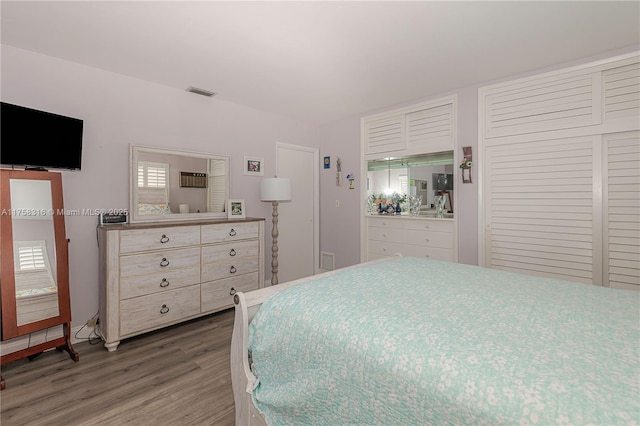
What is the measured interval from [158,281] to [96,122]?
1.55 metres

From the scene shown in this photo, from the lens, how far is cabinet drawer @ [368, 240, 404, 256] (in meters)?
3.78

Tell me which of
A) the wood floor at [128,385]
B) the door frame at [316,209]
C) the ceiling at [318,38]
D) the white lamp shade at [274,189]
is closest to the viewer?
the wood floor at [128,385]

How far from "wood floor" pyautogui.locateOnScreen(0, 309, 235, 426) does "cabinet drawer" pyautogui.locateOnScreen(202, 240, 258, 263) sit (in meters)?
0.75

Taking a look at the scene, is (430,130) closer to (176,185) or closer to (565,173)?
(565,173)

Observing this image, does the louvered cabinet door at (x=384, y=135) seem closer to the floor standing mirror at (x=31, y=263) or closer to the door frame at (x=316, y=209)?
the door frame at (x=316, y=209)

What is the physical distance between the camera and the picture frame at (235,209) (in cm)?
355

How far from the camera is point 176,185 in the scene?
3160 millimetres

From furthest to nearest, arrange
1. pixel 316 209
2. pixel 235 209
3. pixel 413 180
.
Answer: pixel 316 209, pixel 413 180, pixel 235 209

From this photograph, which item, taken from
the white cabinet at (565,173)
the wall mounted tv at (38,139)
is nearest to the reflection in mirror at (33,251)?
the wall mounted tv at (38,139)

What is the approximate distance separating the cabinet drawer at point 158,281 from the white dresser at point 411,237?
2.25 metres

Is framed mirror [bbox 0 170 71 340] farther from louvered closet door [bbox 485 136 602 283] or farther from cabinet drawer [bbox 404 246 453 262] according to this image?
louvered closet door [bbox 485 136 602 283]

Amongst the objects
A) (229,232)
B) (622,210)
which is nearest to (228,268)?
(229,232)

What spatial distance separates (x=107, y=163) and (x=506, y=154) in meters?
3.86

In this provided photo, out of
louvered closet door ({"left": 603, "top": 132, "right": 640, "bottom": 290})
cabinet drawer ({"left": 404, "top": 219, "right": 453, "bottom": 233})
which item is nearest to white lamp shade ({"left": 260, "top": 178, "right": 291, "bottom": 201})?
cabinet drawer ({"left": 404, "top": 219, "right": 453, "bottom": 233})
